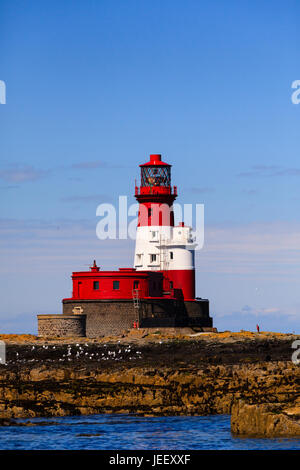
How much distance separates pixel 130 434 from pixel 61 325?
29.8 m

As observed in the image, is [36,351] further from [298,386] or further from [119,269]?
[298,386]

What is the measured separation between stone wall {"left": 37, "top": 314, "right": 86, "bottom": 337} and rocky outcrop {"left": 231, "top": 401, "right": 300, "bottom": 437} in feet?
99.0

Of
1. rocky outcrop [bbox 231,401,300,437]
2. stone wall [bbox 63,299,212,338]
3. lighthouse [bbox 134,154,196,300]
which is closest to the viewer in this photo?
rocky outcrop [bbox 231,401,300,437]

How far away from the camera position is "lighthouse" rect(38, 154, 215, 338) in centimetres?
5888

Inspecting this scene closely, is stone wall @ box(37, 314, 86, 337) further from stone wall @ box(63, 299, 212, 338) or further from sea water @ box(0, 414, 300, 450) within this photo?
sea water @ box(0, 414, 300, 450)

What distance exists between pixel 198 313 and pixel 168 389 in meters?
29.5

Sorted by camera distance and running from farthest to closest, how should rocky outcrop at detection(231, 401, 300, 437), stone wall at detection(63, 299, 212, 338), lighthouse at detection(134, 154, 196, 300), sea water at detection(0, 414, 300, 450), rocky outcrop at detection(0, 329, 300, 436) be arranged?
lighthouse at detection(134, 154, 196, 300), stone wall at detection(63, 299, 212, 338), rocky outcrop at detection(0, 329, 300, 436), rocky outcrop at detection(231, 401, 300, 437), sea water at detection(0, 414, 300, 450)

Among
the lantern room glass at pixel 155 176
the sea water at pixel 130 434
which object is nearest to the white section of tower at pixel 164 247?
the lantern room glass at pixel 155 176

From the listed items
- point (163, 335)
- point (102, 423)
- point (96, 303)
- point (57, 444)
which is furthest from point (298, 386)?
point (96, 303)

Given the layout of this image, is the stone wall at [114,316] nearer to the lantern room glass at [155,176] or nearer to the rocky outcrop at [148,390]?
the lantern room glass at [155,176]

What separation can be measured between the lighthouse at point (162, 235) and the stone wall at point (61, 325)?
743cm

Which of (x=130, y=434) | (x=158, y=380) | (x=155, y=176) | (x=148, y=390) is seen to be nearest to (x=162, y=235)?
(x=155, y=176)

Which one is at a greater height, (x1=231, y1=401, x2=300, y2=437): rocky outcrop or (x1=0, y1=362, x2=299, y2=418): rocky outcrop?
(x1=0, y1=362, x2=299, y2=418): rocky outcrop

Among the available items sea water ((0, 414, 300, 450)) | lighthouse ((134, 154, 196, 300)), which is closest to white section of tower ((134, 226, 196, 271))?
lighthouse ((134, 154, 196, 300))
